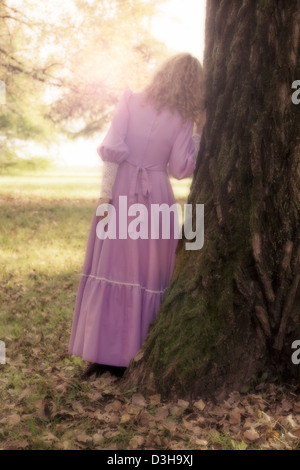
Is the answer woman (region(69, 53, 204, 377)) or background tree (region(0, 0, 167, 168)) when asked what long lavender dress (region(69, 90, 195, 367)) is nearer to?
woman (region(69, 53, 204, 377))

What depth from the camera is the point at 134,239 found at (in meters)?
4.44

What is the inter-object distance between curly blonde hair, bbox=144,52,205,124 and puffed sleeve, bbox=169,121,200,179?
0.12 meters

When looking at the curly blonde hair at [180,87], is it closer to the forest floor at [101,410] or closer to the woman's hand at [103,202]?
the woman's hand at [103,202]

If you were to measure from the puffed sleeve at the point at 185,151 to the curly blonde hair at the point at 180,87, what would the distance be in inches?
4.7

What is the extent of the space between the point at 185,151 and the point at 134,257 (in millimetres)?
856

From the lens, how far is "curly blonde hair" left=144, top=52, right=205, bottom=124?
165 inches

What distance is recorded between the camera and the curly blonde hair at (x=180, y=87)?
4.18 meters

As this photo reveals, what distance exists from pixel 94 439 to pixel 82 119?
41738 millimetres

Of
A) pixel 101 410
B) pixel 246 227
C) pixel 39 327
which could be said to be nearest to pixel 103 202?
pixel 246 227

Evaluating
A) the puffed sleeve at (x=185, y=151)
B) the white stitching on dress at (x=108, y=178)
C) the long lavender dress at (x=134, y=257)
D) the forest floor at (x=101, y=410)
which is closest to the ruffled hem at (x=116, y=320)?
the long lavender dress at (x=134, y=257)

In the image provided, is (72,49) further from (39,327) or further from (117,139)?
(117,139)

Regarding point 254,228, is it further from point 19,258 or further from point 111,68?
point 111,68

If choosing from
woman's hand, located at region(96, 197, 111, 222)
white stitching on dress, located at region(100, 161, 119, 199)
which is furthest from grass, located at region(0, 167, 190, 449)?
white stitching on dress, located at region(100, 161, 119, 199)

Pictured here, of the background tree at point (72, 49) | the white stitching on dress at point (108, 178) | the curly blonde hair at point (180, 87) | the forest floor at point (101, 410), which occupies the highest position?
the background tree at point (72, 49)
